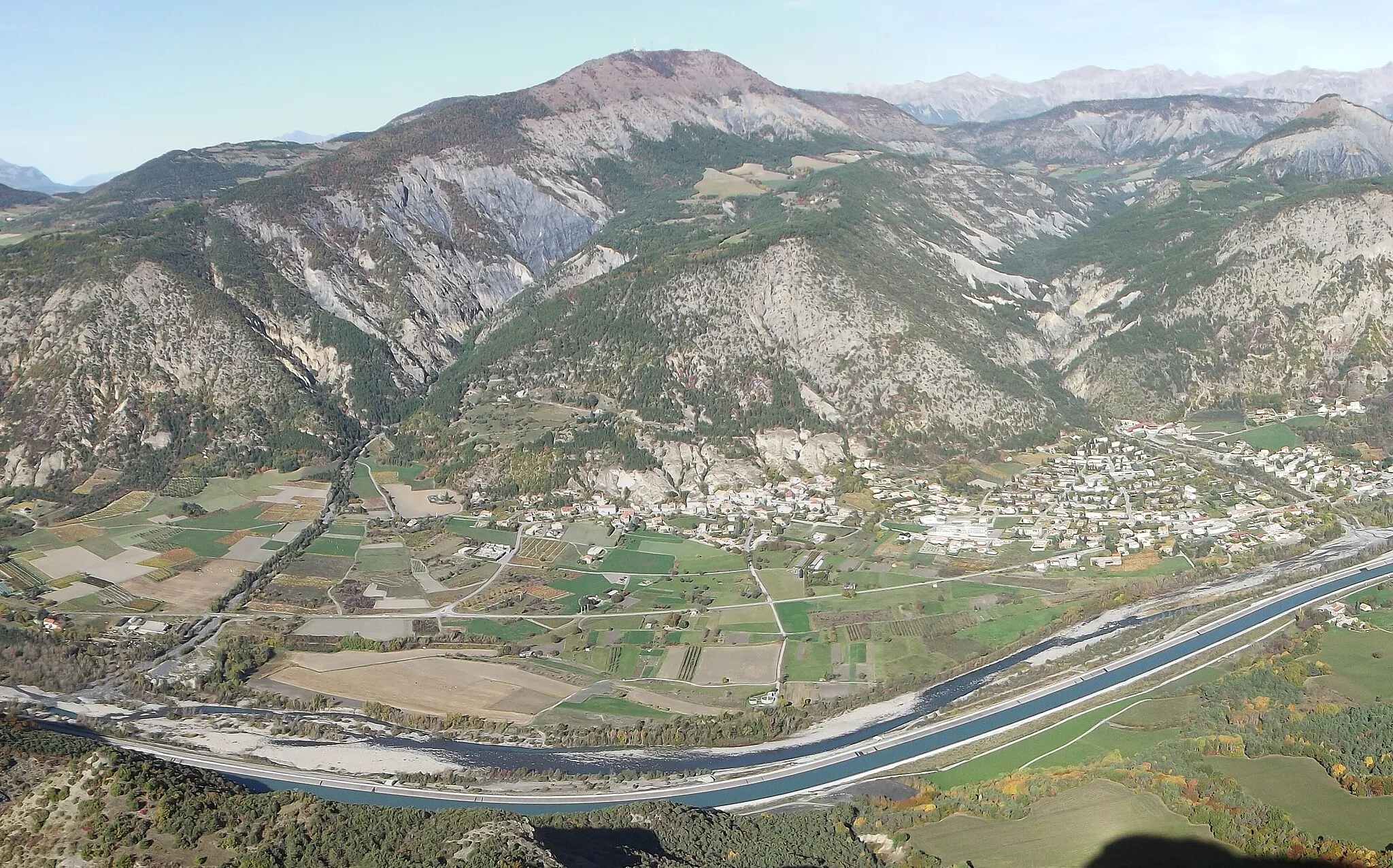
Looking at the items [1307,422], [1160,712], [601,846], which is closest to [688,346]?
[1307,422]

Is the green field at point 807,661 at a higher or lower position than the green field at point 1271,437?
lower

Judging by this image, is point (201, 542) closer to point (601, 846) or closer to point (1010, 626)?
point (601, 846)

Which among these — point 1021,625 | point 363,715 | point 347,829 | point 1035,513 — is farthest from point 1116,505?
point 347,829

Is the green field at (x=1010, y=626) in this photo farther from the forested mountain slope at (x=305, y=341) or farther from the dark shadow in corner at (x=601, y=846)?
the forested mountain slope at (x=305, y=341)

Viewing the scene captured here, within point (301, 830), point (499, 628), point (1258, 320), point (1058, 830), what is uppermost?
point (1258, 320)

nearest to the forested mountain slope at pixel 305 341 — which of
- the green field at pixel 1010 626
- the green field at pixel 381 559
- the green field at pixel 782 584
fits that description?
the green field at pixel 381 559

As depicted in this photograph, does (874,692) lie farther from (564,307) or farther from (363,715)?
(564,307)
